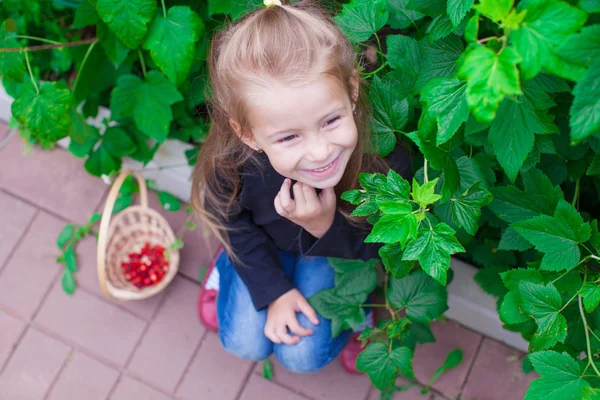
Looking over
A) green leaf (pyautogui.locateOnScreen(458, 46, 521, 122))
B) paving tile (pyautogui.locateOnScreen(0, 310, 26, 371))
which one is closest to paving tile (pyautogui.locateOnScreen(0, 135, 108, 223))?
paving tile (pyautogui.locateOnScreen(0, 310, 26, 371))

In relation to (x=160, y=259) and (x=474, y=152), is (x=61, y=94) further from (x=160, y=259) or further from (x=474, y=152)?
(x=474, y=152)

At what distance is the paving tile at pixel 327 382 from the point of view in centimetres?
204

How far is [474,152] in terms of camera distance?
1236 millimetres

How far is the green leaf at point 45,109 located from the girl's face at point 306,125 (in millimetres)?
668

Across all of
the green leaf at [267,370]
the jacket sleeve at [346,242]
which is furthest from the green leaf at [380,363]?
the green leaf at [267,370]

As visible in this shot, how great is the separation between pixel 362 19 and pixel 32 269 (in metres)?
1.76

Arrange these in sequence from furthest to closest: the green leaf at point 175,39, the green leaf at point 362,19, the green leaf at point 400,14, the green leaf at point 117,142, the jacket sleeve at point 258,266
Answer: the green leaf at point 117,142 → the jacket sleeve at point 258,266 → the green leaf at point 175,39 → the green leaf at point 400,14 → the green leaf at point 362,19

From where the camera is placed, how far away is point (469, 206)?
945 millimetres

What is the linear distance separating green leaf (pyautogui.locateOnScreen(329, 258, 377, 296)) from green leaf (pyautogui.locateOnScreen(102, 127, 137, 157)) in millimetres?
855

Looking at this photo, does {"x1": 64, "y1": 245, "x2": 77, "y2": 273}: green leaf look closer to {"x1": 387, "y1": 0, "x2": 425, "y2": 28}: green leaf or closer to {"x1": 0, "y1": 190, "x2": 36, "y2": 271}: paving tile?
{"x1": 0, "y1": 190, "x2": 36, "y2": 271}: paving tile

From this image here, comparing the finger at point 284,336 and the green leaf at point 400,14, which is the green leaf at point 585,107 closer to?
the green leaf at point 400,14

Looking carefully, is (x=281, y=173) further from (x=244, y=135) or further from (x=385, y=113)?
(x=385, y=113)

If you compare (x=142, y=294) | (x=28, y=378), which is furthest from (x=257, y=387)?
(x=28, y=378)

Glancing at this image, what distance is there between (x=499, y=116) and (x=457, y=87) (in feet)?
0.71
